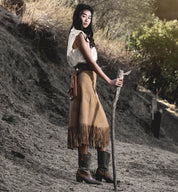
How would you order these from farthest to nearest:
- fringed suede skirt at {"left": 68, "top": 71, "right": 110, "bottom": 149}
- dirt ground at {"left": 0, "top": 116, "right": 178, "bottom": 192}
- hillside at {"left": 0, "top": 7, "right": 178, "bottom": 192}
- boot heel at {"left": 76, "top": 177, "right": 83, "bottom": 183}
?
hillside at {"left": 0, "top": 7, "right": 178, "bottom": 192} < boot heel at {"left": 76, "top": 177, "right": 83, "bottom": 183} < fringed suede skirt at {"left": 68, "top": 71, "right": 110, "bottom": 149} < dirt ground at {"left": 0, "top": 116, "right": 178, "bottom": 192}

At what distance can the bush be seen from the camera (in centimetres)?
1694

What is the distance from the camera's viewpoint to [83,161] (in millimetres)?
4566

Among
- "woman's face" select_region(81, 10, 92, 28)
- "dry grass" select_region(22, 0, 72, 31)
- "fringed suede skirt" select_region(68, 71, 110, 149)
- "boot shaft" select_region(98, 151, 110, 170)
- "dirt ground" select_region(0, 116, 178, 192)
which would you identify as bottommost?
"dirt ground" select_region(0, 116, 178, 192)

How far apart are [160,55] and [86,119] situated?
1304cm

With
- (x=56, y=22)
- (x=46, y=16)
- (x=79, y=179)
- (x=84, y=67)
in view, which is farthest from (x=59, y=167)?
(x=56, y=22)

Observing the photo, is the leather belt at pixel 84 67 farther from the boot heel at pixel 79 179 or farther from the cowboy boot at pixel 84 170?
the boot heel at pixel 79 179

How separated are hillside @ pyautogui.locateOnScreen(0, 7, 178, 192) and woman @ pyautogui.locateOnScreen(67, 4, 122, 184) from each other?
26 cm

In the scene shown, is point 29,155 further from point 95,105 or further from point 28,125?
point 28,125

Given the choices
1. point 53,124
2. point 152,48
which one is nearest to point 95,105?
point 53,124

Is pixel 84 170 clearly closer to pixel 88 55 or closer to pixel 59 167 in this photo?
pixel 59 167

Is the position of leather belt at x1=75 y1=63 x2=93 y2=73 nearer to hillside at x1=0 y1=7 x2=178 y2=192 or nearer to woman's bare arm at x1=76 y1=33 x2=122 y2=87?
woman's bare arm at x1=76 y1=33 x2=122 y2=87

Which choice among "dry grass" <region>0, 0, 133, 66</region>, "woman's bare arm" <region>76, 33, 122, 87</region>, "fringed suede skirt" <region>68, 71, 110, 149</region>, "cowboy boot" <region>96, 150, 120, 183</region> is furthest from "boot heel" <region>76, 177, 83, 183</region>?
"dry grass" <region>0, 0, 133, 66</region>

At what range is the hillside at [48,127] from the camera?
4730 millimetres

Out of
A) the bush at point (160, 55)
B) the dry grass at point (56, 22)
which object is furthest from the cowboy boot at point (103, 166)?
the bush at point (160, 55)
